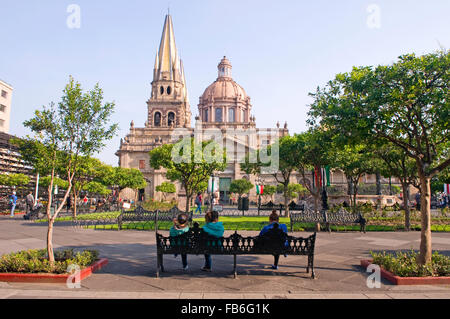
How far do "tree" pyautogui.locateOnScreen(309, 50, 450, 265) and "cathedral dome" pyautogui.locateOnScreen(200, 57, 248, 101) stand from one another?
61147 mm

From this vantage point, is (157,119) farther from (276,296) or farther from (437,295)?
(437,295)

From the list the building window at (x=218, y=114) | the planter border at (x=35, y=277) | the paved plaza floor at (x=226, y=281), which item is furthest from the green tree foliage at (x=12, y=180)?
the building window at (x=218, y=114)

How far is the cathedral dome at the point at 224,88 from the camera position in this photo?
68375 mm

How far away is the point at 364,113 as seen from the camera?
296 inches

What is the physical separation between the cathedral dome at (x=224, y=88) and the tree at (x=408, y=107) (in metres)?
61.1

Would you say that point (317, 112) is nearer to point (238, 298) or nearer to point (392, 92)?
point (392, 92)

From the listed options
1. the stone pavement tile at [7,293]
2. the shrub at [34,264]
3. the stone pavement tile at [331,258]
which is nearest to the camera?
the stone pavement tile at [7,293]

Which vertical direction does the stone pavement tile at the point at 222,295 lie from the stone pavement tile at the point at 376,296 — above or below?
below

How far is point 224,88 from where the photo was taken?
69438 mm

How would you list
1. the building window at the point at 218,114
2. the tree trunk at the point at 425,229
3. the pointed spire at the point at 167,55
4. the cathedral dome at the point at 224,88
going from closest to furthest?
the tree trunk at the point at 425,229 < the pointed spire at the point at 167,55 < the building window at the point at 218,114 < the cathedral dome at the point at 224,88

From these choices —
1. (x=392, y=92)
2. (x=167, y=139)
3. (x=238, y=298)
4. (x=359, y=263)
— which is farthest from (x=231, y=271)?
(x=167, y=139)

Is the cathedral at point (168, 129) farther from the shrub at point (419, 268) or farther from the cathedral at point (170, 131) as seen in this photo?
the shrub at point (419, 268)

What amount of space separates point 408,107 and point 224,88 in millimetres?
64216

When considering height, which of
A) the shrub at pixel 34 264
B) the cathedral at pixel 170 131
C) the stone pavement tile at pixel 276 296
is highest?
the cathedral at pixel 170 131
